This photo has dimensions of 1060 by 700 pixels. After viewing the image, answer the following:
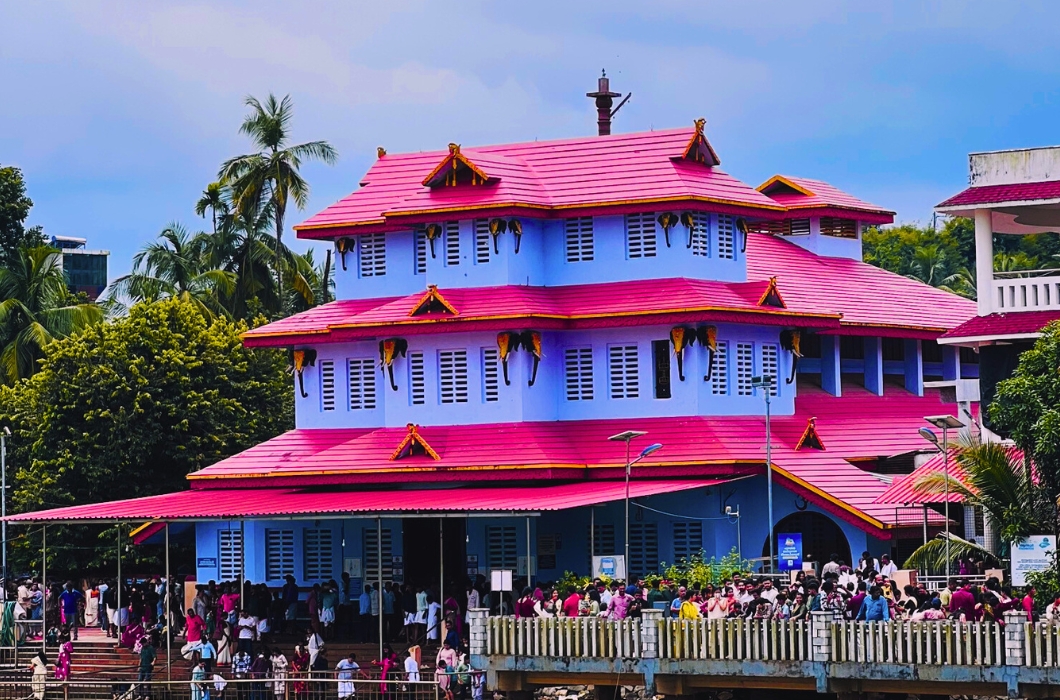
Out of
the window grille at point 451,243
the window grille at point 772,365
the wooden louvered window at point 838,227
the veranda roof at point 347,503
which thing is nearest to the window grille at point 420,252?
the window grille at point 451,243

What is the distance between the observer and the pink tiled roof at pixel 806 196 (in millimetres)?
60719

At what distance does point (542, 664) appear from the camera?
38656 mm

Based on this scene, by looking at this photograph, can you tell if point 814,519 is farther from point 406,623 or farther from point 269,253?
point 269,253

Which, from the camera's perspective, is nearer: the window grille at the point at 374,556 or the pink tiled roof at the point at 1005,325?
the pink tiled roof at the point at 1005,325

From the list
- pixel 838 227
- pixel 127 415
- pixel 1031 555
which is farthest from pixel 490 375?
pixel 1031 555

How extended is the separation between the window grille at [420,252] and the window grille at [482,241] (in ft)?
4.89

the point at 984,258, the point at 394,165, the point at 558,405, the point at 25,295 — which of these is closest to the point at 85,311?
the point at 25,295

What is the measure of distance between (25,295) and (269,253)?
749cm

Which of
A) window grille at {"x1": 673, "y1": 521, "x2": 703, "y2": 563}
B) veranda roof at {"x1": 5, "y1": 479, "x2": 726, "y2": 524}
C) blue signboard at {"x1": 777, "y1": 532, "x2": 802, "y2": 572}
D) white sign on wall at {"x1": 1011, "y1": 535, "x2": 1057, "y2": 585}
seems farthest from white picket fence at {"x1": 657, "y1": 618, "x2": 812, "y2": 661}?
window grille at {"x1": 673, "y1": 521, "x2": 703, "y2": 563}

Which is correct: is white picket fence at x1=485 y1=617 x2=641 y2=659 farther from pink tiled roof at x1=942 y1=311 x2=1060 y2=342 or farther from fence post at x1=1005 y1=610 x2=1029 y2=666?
pink tiled roof at x1=942 y1=311 x2=1060 y2=342

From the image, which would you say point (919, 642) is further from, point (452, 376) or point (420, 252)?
point (420, 252)

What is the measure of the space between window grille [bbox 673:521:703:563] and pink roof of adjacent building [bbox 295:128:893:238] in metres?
7.07

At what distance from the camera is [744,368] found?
51875mm

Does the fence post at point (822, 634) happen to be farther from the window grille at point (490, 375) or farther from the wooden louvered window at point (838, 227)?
the wooden louvered window at point (838, 227)
